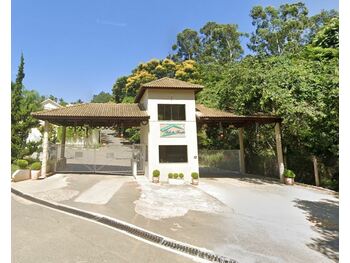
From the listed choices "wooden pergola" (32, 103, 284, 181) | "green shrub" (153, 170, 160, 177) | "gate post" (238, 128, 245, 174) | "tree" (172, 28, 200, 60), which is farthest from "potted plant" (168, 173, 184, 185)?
"tree" (172, 28, 200, 60)

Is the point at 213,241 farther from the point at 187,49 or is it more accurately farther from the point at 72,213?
the point at 187,49

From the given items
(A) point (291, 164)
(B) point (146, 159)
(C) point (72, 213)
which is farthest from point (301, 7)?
(C) point (72, 213)

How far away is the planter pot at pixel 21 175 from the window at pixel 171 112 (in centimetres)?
952

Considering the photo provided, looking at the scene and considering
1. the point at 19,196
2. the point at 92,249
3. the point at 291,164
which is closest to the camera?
the point at 92,249

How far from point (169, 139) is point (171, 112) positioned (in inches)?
77.2

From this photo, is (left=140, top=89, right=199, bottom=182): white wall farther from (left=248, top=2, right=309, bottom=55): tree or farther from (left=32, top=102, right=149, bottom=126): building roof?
(left=248, top=2, right=309, bottom=55): tree

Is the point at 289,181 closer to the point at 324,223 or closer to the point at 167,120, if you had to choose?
the point at 324,223

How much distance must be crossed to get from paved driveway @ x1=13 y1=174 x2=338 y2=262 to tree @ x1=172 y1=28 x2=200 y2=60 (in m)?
52.1

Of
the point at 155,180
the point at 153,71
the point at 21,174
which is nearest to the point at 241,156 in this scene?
the point at 155,180

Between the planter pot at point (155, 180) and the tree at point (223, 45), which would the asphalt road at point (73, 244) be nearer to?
the planter pot at point (155, 180)

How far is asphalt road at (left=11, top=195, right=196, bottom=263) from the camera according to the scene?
5.66m

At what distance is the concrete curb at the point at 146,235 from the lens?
595cm

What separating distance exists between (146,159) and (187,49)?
51859mm

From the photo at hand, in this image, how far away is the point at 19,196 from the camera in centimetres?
1194
